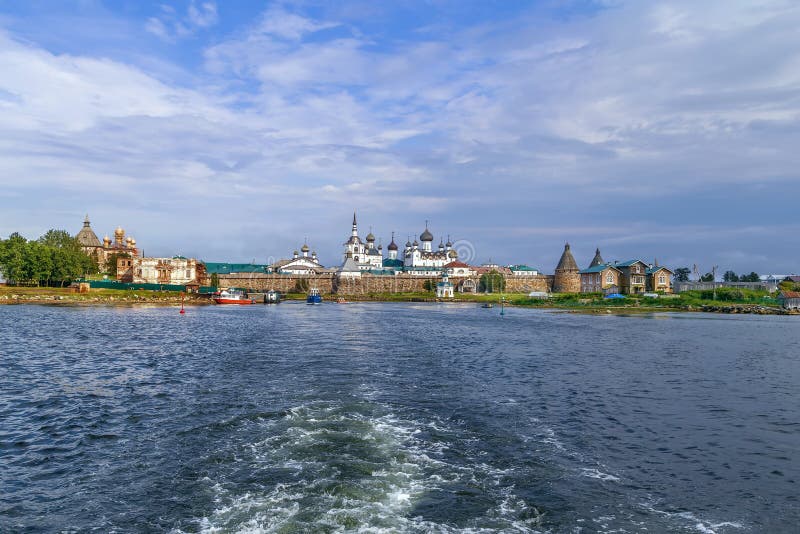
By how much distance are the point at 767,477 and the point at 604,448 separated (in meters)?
3.73

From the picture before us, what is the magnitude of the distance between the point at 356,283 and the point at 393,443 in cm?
13114

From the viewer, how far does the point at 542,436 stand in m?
15.3

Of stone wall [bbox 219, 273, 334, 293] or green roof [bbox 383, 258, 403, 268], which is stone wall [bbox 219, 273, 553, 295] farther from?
green roof [bbox 383, 258, 403, 268]

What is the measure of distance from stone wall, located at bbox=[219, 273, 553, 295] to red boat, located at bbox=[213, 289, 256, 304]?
34.4 m

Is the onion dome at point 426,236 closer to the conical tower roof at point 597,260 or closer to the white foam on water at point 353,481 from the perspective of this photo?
the conical tower roof at point 597,260

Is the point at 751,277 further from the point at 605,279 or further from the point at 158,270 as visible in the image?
the point at 158,270

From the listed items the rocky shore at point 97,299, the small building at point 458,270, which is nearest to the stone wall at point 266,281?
the rocky shore at point 97,299

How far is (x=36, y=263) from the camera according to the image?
3733 inches

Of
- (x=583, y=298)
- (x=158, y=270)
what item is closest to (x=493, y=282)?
(x=583, y=298)

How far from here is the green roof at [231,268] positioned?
502ft

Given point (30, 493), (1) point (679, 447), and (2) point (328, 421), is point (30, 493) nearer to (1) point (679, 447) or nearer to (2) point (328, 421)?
(2) point (328, 421)

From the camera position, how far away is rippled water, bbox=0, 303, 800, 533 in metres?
9.82

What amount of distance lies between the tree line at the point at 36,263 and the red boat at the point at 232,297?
2833cm

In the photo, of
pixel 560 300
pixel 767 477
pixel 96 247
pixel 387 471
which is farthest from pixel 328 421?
pixel 96 247
